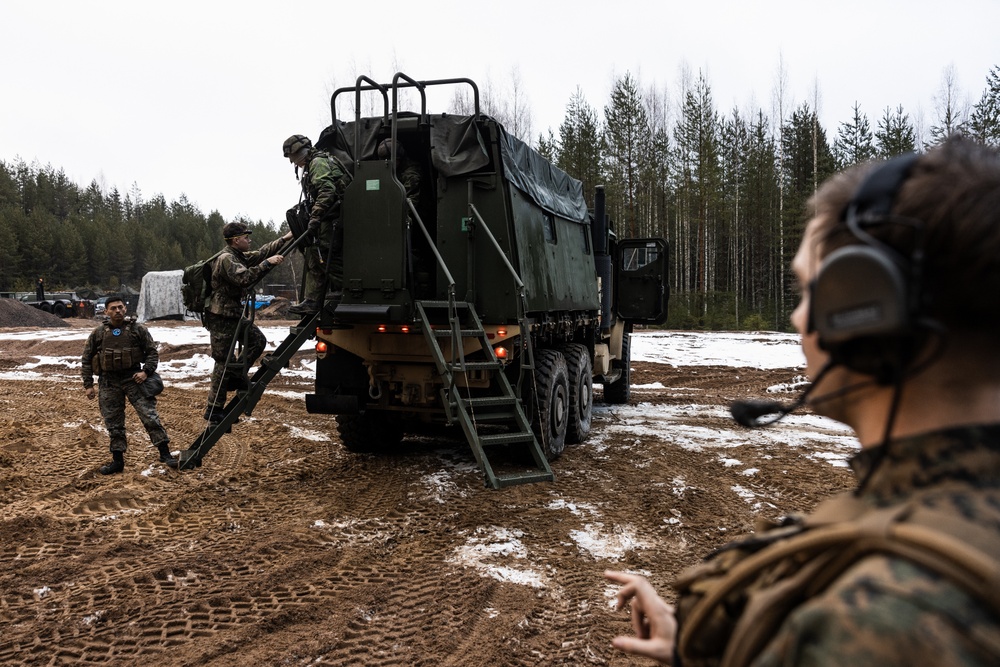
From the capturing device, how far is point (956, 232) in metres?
0.81

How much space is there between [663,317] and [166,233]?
3060 inches

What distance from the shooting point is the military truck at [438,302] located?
627 centimetres

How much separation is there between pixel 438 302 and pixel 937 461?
222 inches

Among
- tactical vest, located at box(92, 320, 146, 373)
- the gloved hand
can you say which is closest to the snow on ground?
the gloved hand

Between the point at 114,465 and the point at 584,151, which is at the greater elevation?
the point at 584,151

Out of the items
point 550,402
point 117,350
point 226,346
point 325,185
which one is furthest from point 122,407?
point 550,402

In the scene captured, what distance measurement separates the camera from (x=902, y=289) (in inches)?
32.4

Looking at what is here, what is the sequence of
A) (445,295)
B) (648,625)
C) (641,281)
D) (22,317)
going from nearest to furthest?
(648,625) → (445,295) → (641,281) → (22,317)

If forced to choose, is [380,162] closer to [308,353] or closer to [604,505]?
[604,505]

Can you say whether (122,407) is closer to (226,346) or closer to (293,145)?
(226,346)

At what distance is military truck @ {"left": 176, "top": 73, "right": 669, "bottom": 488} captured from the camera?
20.6ft

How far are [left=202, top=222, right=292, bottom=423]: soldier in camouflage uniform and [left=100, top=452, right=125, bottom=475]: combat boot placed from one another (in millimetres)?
860

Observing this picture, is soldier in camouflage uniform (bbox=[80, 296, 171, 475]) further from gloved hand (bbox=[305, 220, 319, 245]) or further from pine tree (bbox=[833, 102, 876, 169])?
pine tree (bbox=[833, 102, 876, 169])

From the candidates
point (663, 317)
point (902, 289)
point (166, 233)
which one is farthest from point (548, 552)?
point (166, 233)
